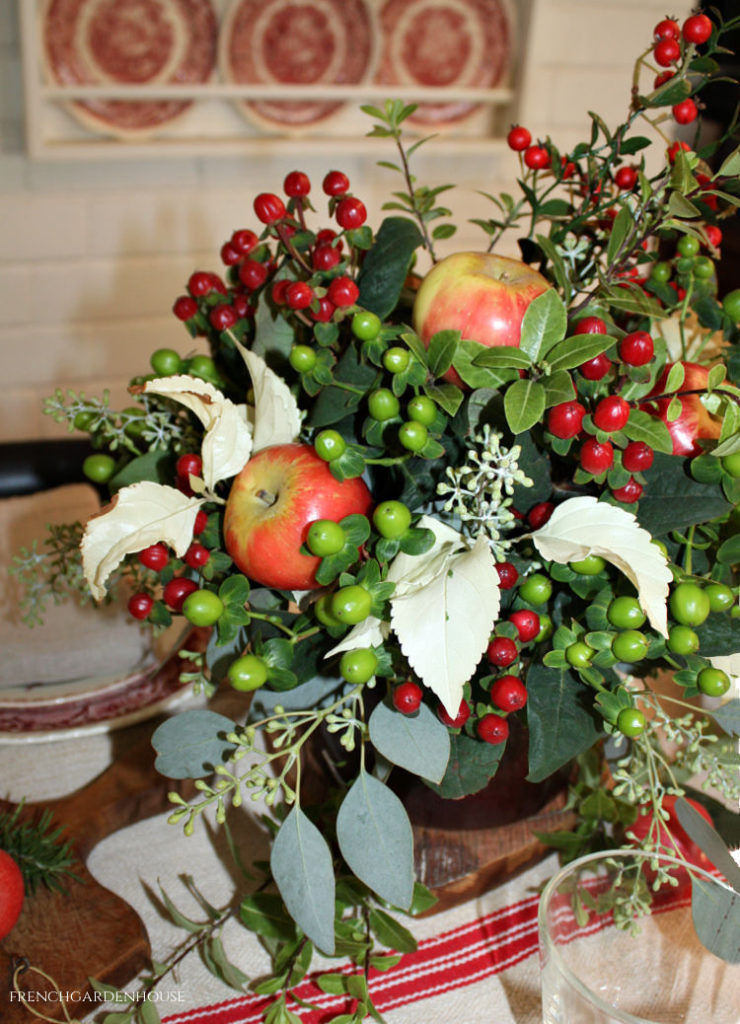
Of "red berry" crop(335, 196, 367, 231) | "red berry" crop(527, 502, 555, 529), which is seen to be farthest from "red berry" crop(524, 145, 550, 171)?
"red berry" crop(527, 502, 555, 529)

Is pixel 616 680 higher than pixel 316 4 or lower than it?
lower

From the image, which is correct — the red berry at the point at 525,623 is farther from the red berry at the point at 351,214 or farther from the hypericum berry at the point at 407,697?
the red berry at the point at 351,214

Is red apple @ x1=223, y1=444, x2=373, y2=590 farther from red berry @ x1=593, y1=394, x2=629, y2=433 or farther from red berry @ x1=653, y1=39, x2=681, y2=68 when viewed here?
red berry @ x1=653, y1=39, x2=681, y2=68

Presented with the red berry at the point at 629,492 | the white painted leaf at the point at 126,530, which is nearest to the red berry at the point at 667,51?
the red berry at the point at 629,492

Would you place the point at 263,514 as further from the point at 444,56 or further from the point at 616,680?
the point at 444,56

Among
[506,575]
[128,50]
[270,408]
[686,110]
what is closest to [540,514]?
[506,575]

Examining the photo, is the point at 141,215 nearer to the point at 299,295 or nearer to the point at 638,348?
the point at 299,295

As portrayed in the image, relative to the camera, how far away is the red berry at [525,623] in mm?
422

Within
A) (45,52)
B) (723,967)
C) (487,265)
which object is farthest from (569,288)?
(45,52)

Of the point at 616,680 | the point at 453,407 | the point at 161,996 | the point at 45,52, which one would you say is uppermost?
the point at 45,52

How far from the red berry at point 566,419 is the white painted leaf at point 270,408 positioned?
0.44ft

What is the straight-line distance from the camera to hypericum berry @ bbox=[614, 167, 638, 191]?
0.54 metres

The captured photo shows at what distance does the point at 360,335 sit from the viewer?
455 millimetres

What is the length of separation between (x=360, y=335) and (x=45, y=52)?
1.17m
